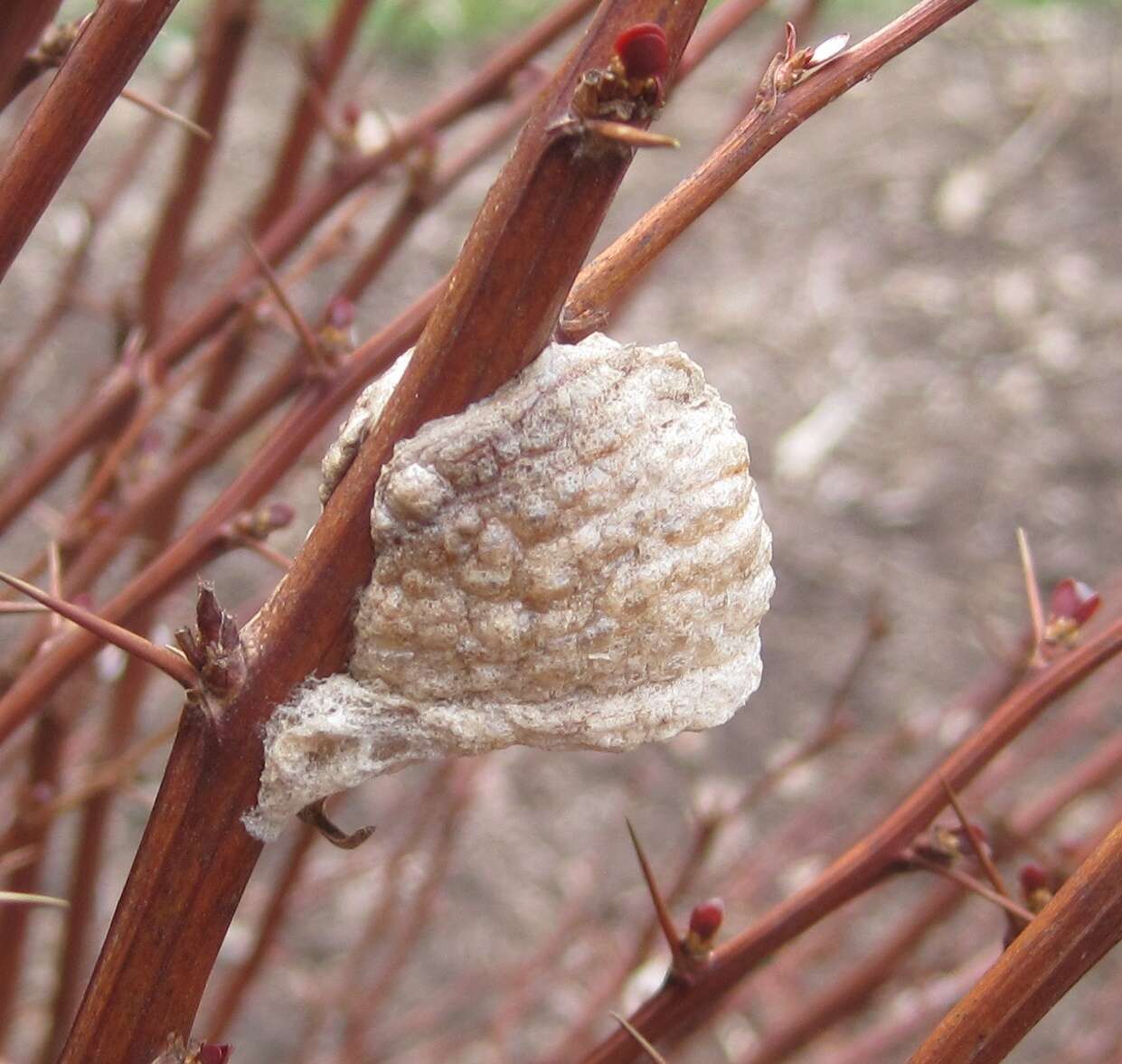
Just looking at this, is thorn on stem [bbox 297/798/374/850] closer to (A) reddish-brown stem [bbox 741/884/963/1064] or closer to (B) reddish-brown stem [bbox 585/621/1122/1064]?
(B) reddish-brown stem [bbox 585/621/1122/1064]

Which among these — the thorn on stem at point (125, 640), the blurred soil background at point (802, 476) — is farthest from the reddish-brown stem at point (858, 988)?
the thorn on stem at point (125, 640)

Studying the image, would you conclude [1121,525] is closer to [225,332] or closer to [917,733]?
[917,733]

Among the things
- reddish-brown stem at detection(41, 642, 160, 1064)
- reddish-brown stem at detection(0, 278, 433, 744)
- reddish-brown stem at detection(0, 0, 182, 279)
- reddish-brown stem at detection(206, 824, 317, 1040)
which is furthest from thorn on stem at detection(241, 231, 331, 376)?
reddish-brown stem at detection(206, 824, 317, 1040)

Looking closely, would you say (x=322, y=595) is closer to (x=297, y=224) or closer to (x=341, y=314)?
(x=341, y=314)

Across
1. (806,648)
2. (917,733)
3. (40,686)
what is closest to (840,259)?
(806,648)

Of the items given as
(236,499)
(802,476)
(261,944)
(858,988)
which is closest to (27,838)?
(261,944)
